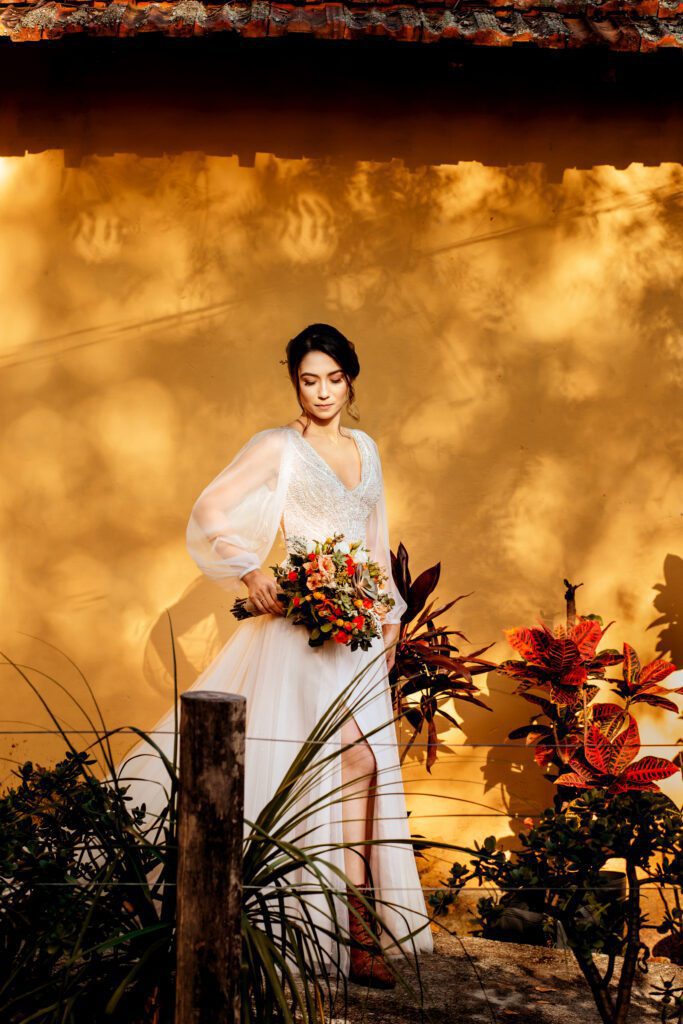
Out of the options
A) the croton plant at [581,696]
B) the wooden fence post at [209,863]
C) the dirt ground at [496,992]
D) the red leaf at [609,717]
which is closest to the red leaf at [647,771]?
the croton plant at [581,696]

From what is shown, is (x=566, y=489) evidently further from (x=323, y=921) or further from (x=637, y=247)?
(x=323, y=921)

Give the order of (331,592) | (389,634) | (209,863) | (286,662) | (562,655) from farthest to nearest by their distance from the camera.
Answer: (562,655) < (389,634) < (286,662) < (331,592) < (209,863)

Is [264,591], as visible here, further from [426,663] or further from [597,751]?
[597,751]

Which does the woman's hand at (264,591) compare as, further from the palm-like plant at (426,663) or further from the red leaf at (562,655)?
the red leaf at (562,655)

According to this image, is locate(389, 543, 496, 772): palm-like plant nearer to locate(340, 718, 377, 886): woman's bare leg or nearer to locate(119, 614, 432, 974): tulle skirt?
locate(119, 614, 432, 974): tulle skirt

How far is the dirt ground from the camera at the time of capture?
12.1 ft

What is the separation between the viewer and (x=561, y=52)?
4.90 m

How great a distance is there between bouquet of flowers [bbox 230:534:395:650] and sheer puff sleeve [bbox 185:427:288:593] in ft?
0.56

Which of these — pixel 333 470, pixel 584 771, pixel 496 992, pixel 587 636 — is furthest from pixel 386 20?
pixel 496 992

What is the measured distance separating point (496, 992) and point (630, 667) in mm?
1718

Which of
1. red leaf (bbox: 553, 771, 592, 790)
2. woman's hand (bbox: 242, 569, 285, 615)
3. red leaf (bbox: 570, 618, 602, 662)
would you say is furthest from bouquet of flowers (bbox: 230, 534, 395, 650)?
red leaf (bbox: 570, 618, 602, 662)

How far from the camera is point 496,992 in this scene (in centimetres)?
401

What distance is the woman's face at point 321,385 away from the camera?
419cm

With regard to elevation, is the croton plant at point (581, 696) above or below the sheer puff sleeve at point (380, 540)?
below
